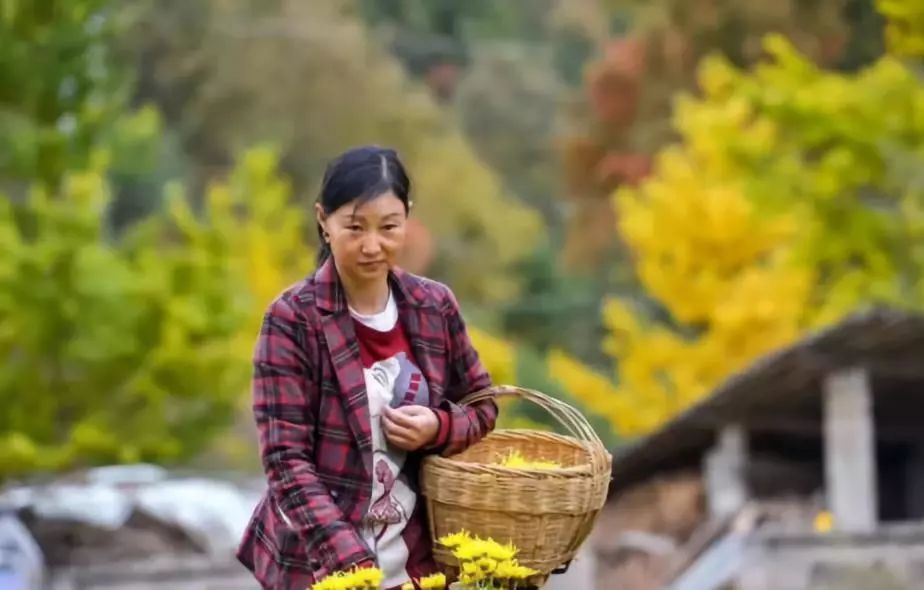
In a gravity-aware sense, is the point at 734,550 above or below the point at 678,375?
below

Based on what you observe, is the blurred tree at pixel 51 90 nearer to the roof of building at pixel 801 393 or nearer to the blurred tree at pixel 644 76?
the roof of building at pixel 801 393

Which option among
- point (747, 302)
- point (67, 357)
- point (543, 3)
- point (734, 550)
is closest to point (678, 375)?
point (747, 302)

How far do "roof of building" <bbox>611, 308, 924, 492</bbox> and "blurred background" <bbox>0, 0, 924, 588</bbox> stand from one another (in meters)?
1.45

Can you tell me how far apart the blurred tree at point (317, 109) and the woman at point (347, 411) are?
74.3ft

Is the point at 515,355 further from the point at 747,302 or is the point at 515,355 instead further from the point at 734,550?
the point at 734,550

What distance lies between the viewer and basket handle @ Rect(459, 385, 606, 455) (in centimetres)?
310

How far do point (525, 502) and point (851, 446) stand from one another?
25.6 ft

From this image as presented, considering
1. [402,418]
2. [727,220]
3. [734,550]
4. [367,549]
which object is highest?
[727,220]

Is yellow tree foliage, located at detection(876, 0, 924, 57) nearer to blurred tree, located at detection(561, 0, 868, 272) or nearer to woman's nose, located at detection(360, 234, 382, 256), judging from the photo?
blurred tree, located at detection(561, 0, 868, 272)

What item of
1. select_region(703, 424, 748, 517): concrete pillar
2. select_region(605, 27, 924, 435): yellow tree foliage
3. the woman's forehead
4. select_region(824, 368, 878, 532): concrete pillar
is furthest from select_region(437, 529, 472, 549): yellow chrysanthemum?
select_region(605, 27, 924, 435): yellow tree foliage

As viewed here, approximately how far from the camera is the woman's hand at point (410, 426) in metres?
3.03

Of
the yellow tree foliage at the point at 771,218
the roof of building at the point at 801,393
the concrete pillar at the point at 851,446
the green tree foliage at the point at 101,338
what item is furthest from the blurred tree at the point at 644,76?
the concrete pillar at the point at 851,446

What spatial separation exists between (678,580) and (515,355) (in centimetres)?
1381

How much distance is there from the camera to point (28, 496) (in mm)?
10961
